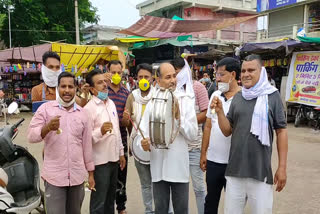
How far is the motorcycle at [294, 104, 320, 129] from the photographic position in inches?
338

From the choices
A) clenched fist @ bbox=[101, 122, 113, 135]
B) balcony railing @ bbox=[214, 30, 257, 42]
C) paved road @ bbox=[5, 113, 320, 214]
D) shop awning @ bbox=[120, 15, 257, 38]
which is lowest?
paved road @ bbox=[5, 113, 320, 214]

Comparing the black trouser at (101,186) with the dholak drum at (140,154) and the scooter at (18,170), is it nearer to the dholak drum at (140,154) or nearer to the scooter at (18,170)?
the dholak drum at (140,154)

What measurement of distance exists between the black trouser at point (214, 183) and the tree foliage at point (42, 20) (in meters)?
17.0

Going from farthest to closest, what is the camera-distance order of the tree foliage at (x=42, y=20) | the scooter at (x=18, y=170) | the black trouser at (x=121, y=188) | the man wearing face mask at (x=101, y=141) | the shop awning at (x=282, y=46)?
the tree foliage at (x=42, y=20), the shop awning at (x=282, y=46), the black trouser at (x=121, y=188), the scooter at (x=18, y=170), the man wearing face mask at (x=101, y=141)

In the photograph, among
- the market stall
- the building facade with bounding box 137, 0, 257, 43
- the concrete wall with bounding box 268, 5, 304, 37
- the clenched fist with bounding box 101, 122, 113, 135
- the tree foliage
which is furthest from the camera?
the building facade with bounding box 137, 0, 257, 43

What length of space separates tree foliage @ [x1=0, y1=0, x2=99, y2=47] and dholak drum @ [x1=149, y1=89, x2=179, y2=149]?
17058 mm

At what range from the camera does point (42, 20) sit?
18281 millimetres

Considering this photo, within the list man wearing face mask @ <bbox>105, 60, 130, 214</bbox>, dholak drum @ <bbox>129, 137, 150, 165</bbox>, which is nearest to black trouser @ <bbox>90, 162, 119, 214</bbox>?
dholak drum @ <bbox>129, 137, 150, 165</bbox>

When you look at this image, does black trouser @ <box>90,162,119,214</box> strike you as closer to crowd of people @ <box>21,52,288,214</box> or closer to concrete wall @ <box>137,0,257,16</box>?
crowd of people @ <box>21,52,288,214</box>

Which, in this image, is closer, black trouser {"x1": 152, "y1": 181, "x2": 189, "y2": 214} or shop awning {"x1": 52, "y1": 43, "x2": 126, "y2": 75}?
black trouser {"x1": 152, "y1": 181, "x2": 189, "y2": 214}

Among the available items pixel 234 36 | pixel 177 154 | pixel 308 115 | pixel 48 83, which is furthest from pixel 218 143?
pixel 234 36

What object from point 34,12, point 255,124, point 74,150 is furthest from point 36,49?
point 255,124

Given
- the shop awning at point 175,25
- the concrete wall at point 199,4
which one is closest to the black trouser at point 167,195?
the shop awning at point 175,25

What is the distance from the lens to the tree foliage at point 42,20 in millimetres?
17812
